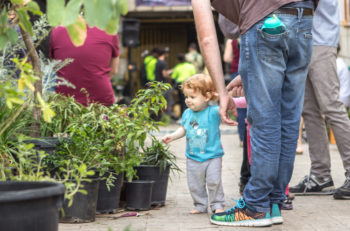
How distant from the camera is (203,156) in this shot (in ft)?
15.0

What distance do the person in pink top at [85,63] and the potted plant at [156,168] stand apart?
4.49 feet

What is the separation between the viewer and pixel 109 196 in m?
4.52

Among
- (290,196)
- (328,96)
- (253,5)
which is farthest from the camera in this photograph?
(328,96)

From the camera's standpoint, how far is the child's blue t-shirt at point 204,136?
14.9 ft

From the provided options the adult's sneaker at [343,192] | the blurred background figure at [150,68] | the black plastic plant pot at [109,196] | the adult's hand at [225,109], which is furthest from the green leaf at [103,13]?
the blurred background figure at [150,68]

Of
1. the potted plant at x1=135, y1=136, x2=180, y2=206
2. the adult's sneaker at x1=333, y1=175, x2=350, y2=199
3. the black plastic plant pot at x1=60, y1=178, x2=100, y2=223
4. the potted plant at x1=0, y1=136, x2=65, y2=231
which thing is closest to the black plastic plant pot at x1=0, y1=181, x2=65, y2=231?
the potted plant at x1=0, y1=136, x2=65, y2=231

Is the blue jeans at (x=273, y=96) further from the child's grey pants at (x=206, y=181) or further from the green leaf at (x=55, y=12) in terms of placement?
the green leaf at (x=55, y=12)

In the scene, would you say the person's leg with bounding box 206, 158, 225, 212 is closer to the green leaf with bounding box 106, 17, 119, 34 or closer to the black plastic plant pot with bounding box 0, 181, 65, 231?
the black plastic plant pot with bounding box 0, 181, 65, 231

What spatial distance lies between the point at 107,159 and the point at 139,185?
0.34m

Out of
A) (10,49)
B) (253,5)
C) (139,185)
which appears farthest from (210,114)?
(10,49)

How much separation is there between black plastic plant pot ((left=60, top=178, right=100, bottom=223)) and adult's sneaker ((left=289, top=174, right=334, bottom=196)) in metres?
1.95

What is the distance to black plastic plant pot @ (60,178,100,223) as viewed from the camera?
13.6ft

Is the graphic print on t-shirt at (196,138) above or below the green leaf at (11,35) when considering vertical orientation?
below

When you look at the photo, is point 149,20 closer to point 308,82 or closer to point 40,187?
point 308,82
